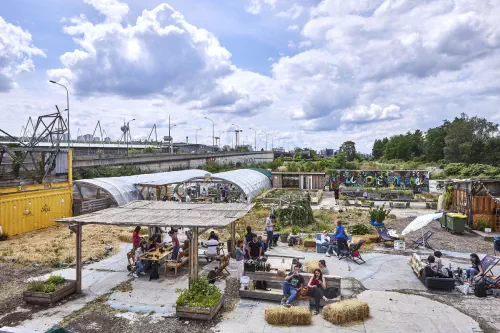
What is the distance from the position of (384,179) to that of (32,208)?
3341 cm

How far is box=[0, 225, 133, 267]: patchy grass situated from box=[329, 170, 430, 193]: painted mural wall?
26.8 m

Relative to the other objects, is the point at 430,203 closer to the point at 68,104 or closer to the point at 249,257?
the point at 249,257

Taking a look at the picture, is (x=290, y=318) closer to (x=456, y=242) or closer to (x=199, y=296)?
(x=199, y=296)

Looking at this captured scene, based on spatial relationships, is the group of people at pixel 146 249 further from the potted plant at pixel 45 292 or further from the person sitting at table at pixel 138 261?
the potted plant at pixel 45 292

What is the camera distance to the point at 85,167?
4025cm

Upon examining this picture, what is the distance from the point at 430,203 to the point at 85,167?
1363 inches

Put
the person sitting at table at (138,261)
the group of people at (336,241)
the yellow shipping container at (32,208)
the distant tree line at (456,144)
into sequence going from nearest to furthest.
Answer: the person sitting at table at (138,261)
the group of people at (336,241)
the yellow shipping container at (32,208)
the distant tree line at (456,144)

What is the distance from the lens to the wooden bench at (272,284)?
1066 centimetres

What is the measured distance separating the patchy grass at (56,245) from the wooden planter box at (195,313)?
24.2ft

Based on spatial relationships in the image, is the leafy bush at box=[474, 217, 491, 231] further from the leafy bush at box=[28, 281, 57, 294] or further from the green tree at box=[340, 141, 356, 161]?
the green tree at box=[340, 141, 356, 161]

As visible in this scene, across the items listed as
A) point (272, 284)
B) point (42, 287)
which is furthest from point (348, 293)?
point (42, 287)

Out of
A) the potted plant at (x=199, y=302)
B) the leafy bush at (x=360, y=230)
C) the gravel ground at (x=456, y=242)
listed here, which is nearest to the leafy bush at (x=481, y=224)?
the gravel ground at (x=456, y=242)

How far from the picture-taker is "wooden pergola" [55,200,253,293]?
10.9 m

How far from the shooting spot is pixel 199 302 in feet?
31.5
